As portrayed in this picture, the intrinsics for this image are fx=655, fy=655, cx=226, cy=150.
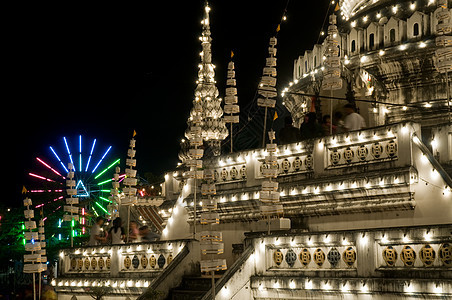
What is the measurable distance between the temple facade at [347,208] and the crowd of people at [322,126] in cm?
52

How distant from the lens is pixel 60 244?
3428cm

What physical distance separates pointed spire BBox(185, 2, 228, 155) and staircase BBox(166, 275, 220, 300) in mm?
9482

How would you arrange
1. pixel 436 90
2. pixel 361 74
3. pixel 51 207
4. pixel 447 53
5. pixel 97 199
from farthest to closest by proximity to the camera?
1. pixel 97 199
2. pixel 51 207
3. pixel 361 74
4. pixel 436 90
5. pixel 447 53

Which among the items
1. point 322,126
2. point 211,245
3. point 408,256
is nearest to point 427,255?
point 408,256

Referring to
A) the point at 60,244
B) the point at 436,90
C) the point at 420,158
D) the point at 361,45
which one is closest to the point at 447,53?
the point at 420,158

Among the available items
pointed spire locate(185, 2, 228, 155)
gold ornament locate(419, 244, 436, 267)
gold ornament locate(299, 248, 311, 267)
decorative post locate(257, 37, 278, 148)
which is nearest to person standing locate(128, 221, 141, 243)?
pointed spire locate(185, 2, 228, 155)

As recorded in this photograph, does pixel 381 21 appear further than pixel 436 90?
Yes

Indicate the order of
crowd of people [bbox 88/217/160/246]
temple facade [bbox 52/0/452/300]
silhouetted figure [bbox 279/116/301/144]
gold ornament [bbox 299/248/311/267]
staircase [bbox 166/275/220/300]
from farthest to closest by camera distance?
crowd of people [bbox 88/217/160/246]
silhouetted figure [bbox 279/116/301/144]
staircase [bbox 166/275/220/300]
gold ornament [bbox 299/248/311/267]
temple facade [bbox 52/0/452/300]

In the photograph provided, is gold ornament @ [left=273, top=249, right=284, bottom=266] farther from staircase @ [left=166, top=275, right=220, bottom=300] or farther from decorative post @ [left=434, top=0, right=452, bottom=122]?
decorative post @ [left=434, top=0, right=452, bottom=122]

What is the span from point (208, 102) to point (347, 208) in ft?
35.7

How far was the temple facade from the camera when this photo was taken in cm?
1093

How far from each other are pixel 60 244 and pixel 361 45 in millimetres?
19458

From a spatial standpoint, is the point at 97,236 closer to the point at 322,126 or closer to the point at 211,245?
the point at 322,126

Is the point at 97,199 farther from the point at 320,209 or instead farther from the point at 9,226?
the point at 320,209
